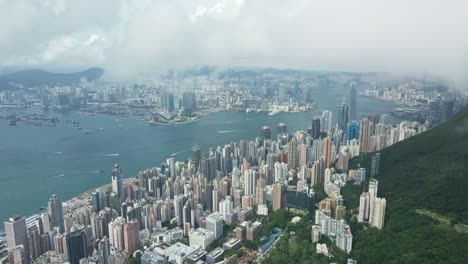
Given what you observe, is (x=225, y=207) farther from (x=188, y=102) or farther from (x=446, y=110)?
(x=188, y=102)

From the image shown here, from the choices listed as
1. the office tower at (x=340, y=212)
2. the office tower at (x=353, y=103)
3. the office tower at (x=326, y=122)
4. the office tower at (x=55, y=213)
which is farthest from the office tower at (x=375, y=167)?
the office tower at (x=55, y=213)

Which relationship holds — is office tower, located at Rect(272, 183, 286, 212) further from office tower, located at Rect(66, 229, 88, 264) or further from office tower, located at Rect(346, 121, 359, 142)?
office tower, located at Rect(346, 121, 359, 142)

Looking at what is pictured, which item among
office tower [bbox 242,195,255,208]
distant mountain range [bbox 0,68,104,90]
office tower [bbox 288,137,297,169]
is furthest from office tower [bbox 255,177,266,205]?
distant mountain range [bbox 0,68,104,90]

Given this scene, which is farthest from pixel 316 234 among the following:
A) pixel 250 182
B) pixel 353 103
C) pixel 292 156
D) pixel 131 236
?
pixel 353 103

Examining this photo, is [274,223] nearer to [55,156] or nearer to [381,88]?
[55,156]

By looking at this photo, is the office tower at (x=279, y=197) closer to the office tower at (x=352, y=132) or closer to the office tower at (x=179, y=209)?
the office tower at (x=179, y=209)

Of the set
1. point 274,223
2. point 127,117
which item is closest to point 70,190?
point 274,223
